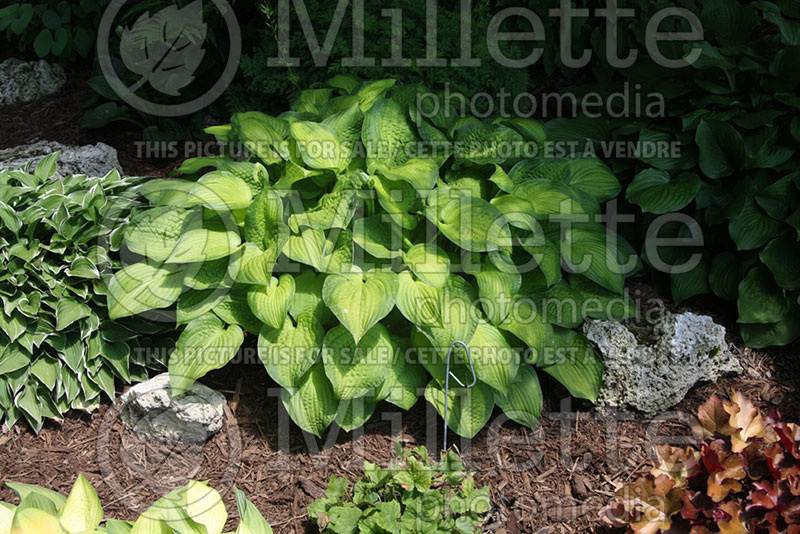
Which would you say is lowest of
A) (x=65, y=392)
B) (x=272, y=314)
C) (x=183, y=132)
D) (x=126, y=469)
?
(x=126, y=469)

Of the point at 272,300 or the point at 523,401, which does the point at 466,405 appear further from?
the point at 272,300

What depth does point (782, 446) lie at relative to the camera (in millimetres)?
2650

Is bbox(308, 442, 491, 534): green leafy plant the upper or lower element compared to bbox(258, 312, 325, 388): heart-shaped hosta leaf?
lower

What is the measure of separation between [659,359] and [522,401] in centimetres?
63

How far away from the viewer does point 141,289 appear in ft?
10.3

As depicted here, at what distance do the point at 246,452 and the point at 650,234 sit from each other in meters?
2.19

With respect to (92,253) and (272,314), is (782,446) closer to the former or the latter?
(272,314)

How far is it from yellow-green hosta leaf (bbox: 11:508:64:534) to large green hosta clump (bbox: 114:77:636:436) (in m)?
1.15

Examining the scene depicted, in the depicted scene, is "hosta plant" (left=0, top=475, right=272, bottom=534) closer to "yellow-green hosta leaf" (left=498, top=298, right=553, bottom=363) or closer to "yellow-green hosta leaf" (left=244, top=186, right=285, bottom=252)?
"yellow-green hosta leaf" (left=244, top=186, right=285, bottom=252)

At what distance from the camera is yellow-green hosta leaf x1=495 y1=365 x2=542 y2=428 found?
323 cm

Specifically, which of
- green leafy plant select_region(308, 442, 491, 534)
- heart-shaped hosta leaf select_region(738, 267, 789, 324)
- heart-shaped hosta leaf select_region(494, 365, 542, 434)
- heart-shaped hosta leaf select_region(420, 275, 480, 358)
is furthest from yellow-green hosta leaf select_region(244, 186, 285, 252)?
heart-shaped hosta leaf select_region(738, 267, 789, 324)

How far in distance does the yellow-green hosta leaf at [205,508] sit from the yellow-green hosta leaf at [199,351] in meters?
1.02

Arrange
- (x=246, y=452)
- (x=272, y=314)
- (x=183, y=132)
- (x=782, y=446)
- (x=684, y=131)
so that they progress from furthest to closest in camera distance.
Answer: (x=183, y=132), (x=684, y=131), (x=246, y=452), (x=272, y=314), (x=782, y=446)

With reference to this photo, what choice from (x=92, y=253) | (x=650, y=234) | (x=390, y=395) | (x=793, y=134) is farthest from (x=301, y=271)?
(x=793, y=134)
